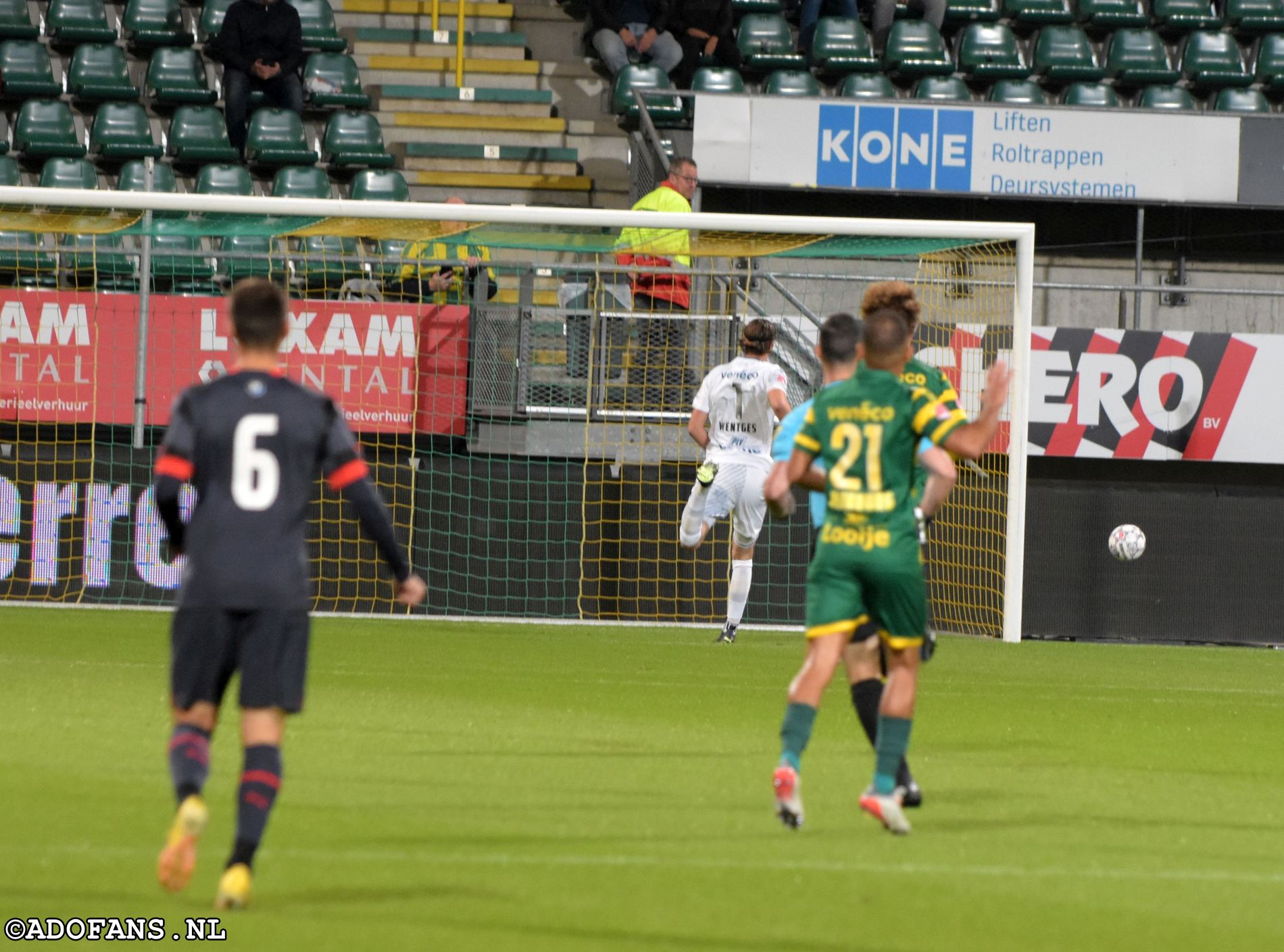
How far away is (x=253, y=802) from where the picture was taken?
440 cm

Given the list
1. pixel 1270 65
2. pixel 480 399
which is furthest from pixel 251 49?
pixel 1270 65

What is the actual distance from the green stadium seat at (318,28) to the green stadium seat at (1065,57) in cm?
707

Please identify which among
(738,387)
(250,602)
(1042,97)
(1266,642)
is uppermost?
(1042,97)

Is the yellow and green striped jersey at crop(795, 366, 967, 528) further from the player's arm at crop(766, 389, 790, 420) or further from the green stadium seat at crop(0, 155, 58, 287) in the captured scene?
the green stadium seat at crop(0, 155, 58, 287)

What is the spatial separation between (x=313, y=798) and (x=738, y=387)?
6345mm

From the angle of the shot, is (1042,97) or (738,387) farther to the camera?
(1042,97)

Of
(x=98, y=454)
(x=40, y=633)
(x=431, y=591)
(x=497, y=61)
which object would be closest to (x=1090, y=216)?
(x=497, y=61)

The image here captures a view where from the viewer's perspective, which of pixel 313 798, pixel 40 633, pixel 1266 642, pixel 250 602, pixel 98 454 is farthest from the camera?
pixel 1266 642

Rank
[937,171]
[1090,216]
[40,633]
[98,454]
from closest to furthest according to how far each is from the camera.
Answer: [40,633] < [98,454] < [937,171] < [1090,216]

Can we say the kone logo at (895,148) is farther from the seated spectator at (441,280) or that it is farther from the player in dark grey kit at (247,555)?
the player in dark grey kit at (247,555)

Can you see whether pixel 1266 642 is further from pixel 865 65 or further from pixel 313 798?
pixel 313 798

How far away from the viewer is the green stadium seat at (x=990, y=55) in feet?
61.1

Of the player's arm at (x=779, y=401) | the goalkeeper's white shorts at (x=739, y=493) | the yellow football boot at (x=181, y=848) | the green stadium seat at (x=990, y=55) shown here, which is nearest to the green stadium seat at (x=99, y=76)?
the green stadium seat at (x=990, y=55)

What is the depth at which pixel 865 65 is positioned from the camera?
18547 millimetres
